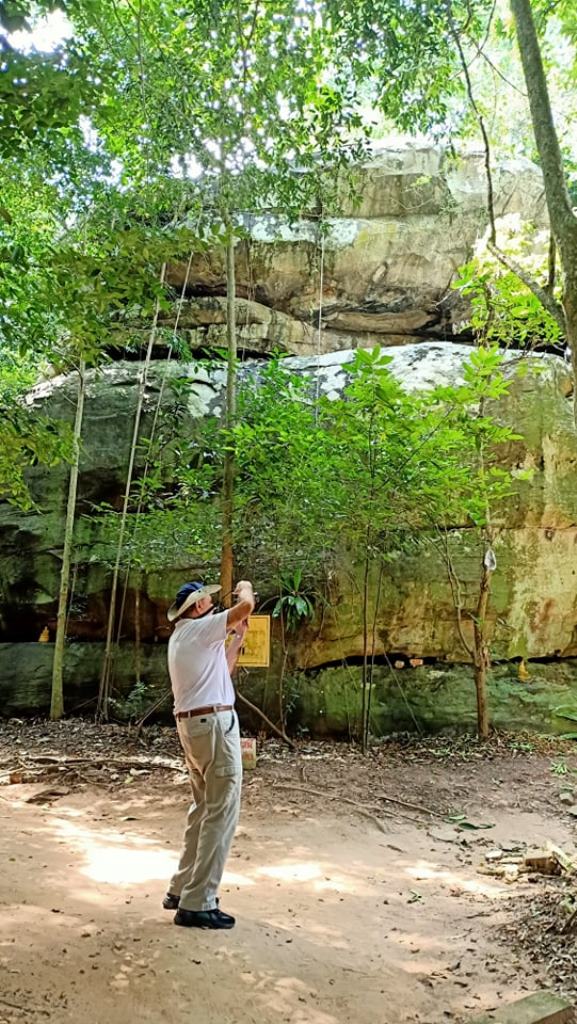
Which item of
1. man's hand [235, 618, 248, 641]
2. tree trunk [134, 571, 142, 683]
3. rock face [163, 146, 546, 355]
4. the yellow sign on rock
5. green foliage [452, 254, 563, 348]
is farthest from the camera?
rock face [163, 146, 546, 355]

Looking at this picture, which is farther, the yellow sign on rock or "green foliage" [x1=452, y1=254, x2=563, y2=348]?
"green foliage" [x1=452, y1=254, x2=563, y2=348]

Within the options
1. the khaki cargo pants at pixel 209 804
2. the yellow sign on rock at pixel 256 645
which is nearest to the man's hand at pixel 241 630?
the khaki cargo pants at pixel 209 804

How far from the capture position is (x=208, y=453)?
328 inches

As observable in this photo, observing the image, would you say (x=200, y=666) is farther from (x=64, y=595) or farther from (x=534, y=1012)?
(x=64, y=595)

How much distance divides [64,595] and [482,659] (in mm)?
5298

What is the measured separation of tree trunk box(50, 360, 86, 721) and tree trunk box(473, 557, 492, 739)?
5190mm

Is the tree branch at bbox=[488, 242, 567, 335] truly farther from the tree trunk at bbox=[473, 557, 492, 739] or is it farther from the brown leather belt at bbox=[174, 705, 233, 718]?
the tree trunk at bbox=[473, 557, 492, 739]

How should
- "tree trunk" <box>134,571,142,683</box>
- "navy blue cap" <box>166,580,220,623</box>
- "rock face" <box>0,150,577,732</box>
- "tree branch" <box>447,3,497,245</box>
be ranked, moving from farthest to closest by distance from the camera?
"tree trunk" <box>134,571,142,683</box> < "rock face" <box>0,150,577,732</box> < "tree branch" <box>447,3,497,245</box> < "navy blue cap" <box>166,580,220,623</box>

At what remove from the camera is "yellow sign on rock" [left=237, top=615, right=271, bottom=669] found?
663 cm

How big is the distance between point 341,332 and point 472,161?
436 centimetres

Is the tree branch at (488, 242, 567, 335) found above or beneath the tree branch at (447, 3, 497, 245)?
beneath

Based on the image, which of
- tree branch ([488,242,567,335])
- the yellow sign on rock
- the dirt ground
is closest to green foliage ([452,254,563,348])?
tree branch ([488,242,567,335])

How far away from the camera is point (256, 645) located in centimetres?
666

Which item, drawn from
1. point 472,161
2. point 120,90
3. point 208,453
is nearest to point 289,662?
point 208,453
